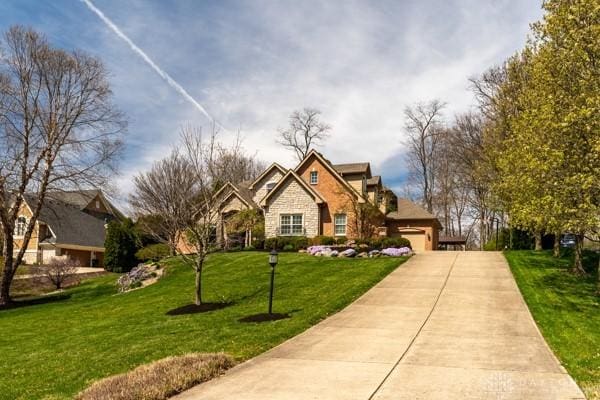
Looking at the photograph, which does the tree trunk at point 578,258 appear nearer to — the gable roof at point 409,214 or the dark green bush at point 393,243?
the dark green bush at point 393,243

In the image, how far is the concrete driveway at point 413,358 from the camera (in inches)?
265

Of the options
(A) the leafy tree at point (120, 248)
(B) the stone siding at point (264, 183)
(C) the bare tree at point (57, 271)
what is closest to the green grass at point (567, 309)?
(B) the stone siding at point (264, 183)

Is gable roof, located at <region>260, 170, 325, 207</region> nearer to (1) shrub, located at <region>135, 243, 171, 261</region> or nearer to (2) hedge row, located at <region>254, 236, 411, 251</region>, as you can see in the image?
(2) hedge row, located at <region>254, 236, 411, 251</region>

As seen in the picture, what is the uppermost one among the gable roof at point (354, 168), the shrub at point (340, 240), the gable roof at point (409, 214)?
the gable roof at point (354, 168)

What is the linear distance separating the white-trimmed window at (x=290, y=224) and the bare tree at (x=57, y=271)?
43.7 ft

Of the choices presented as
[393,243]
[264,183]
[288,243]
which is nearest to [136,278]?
[288,243]

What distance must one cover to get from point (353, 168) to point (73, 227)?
84.2 ft

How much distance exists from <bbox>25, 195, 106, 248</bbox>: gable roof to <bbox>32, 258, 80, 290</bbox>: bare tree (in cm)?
1060

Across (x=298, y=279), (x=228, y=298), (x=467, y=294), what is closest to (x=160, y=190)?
(x=228, y=298)

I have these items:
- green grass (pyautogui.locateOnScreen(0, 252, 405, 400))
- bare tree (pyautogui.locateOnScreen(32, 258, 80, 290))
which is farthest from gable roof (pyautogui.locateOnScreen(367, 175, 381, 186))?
bare tree (pyautogui.locateOnScreen(32, 258, 80, 290))

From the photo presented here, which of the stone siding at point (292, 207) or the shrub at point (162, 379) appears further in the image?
the stone siding at point (292, 207)

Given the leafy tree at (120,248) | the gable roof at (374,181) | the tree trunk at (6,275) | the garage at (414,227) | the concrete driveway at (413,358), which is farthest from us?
the gable roof at (374,181)

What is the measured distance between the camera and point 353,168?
1486 inches

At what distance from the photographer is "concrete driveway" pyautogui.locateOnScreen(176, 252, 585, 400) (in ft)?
22.1
